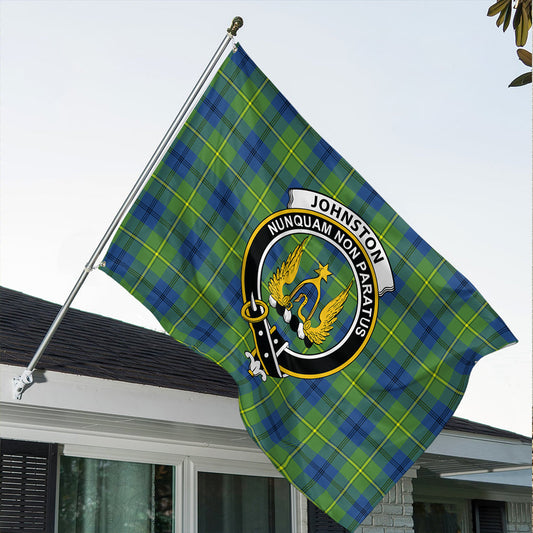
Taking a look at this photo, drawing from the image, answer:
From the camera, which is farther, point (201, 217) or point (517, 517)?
point (517, 517)

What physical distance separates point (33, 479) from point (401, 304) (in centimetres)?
261

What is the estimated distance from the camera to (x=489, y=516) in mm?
10867

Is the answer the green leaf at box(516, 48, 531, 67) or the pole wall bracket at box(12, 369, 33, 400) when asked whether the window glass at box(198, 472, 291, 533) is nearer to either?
the pole wall bracket at box(12, 369, 33, 400)

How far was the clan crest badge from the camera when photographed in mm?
4422

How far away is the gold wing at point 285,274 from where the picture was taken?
14.6 ft

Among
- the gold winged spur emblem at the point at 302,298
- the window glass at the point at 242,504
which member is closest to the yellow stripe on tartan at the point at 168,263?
the gold winged spur emblem at the point at 302,298

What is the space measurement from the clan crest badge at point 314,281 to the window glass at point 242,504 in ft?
9.13

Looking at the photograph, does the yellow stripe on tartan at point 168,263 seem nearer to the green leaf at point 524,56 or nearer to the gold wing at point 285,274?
the gold wing at point 285,274

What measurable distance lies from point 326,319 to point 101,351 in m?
2.58

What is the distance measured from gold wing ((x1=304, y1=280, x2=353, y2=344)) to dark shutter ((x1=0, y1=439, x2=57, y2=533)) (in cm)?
218

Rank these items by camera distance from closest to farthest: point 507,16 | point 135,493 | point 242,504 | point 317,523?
1. point 507,16
2. point 135,493
3. point 242,504
4. point 317,523

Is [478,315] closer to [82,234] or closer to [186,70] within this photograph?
[186,70]

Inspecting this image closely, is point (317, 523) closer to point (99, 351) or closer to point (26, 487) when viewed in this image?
point (99, 351)

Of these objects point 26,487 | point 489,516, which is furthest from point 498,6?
point 489,516
